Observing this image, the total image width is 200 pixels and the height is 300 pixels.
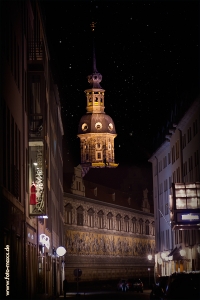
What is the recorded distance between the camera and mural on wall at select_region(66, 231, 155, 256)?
11084cm

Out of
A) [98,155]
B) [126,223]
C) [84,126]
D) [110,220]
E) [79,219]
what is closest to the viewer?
[79,219]

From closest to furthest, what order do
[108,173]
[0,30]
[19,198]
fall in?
[0,30] → [19,198] → [108,173]

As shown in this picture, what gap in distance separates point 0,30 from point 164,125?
2572 inches

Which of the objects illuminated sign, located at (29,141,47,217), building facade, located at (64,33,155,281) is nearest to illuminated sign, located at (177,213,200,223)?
illuminated sign, located at (29,141,47,217)

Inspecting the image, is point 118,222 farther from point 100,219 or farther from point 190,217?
point 190,217

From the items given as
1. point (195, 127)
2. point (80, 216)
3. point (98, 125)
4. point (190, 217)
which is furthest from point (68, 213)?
point (98, 125)

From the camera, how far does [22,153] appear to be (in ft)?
107

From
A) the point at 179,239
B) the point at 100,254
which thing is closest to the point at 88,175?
the point at 100,254

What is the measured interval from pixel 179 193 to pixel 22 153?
86.9 ft

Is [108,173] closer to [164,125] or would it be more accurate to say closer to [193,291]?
[164,125]

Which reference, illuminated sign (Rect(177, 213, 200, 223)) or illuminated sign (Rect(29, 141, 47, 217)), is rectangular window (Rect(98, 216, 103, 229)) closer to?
illuminated sign (Rect(177, 213, 200, 223))

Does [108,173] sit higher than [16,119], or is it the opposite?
[108,173]

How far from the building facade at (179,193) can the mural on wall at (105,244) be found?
20193 mm

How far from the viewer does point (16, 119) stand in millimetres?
30281
